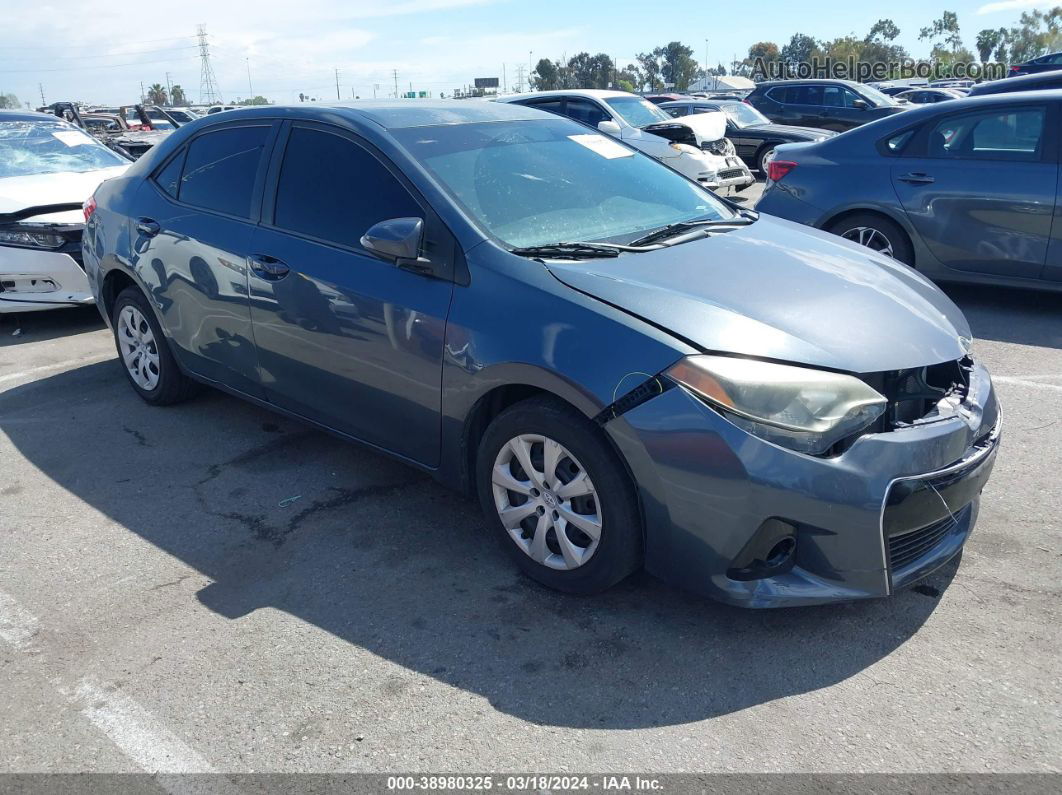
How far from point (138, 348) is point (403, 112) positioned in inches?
93.4

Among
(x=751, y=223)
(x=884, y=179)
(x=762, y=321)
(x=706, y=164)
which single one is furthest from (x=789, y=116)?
→ (x=762, y=321)

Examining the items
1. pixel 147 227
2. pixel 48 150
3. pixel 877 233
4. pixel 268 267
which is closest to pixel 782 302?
pixel 268 267

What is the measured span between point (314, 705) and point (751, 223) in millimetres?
2823

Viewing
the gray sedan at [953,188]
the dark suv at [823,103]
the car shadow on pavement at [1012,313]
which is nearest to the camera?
the car shadow on pavement at [1012,313]

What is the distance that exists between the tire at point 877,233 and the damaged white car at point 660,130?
5130mm

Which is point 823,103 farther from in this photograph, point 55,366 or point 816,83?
point 55,366

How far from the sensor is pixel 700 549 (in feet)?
9.58

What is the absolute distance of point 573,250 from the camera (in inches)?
138

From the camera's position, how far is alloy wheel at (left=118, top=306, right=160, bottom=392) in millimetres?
5316

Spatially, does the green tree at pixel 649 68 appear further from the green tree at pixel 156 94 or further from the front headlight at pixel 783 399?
the front headlight at pixel 783 399

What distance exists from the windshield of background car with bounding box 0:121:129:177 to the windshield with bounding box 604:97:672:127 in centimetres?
737

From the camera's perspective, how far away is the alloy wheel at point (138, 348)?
5.32 metres

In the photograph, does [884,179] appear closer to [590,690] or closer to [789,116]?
[590,690]

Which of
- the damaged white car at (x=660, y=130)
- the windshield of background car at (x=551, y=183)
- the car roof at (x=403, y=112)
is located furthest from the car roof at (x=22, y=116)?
the windshield of background car at (x=551, y=183)
